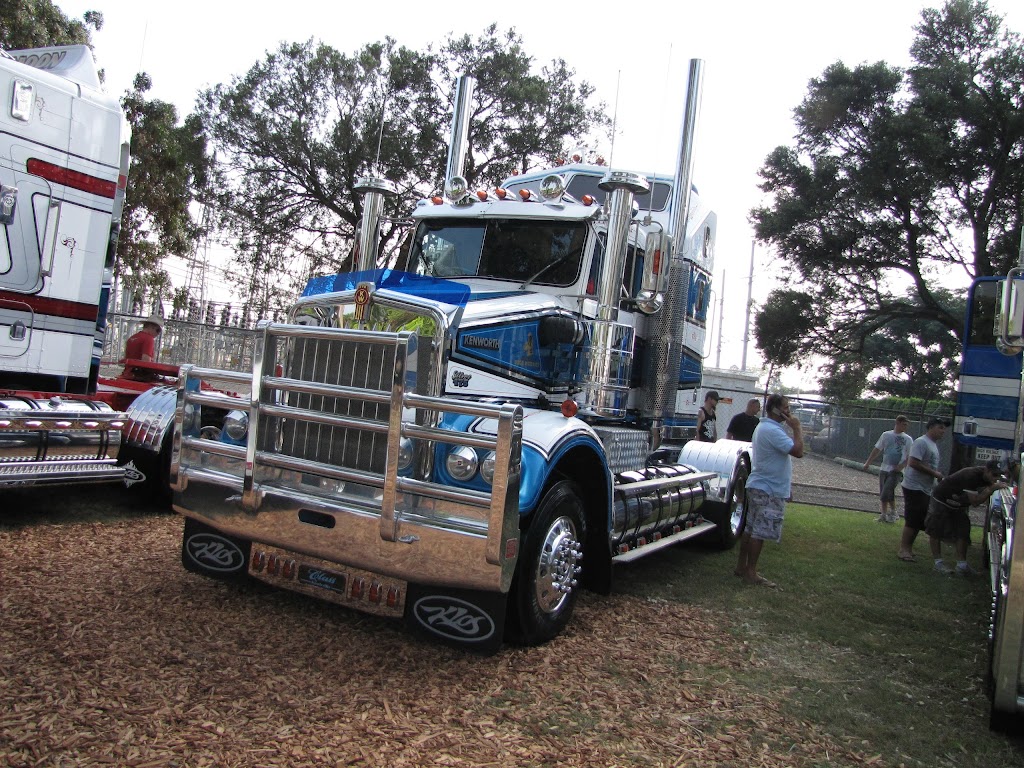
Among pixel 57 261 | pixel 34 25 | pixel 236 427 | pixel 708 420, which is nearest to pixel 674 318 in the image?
pixel 708 420

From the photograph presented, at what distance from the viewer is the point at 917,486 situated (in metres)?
8.76

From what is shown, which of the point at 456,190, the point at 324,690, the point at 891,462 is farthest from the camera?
the point at 891,462

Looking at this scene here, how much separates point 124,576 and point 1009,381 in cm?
1107

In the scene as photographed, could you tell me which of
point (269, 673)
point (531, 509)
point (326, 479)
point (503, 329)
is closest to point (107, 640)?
point (269, 673)

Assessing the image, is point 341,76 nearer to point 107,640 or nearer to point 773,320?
point 773,320

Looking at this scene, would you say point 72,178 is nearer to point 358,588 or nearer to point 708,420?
point 358,588

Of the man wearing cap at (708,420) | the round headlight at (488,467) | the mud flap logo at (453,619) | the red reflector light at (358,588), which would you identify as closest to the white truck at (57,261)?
the red reflector light at (358,588)

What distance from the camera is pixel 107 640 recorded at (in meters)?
4.05

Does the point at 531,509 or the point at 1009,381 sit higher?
the point at 1009,381

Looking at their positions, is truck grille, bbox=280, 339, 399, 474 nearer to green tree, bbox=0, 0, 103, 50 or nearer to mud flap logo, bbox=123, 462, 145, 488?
mud flap logo, bbox=123, 462, 145, 488

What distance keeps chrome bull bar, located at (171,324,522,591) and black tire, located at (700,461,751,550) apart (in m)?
4.43

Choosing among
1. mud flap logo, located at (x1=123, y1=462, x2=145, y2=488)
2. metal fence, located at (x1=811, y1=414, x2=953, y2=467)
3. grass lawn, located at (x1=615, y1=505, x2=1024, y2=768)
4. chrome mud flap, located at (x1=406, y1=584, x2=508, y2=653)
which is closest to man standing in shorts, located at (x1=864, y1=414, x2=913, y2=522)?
grass lawn, located at (x1=615, y1=505, x2=1024, y2=768)

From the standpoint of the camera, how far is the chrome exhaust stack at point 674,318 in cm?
695

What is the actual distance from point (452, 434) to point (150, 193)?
50.6 feet
